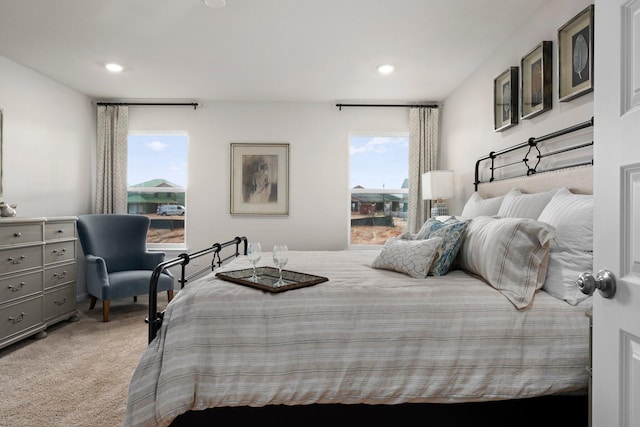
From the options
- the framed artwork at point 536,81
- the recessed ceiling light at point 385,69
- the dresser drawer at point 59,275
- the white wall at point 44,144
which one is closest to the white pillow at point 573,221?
the framed artwork at point 536,81

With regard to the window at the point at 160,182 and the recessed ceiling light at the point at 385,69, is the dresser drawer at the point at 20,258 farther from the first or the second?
the recessed ceiling light at the point at 385,69

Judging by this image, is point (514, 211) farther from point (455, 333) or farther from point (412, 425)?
point (412, 425)

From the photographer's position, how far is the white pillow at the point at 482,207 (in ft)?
8.19

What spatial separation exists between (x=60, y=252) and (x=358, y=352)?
3172 mm

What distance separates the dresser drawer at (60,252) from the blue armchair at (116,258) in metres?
0.16

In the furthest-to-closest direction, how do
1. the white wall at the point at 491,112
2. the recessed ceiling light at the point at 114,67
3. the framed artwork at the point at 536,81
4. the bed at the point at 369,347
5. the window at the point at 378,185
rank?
the window at the point at 378,185, the recessed ceiling light at the point at 114,67, the framed artwork at the point at 536,81, the white wall at the point at 491,112, the bed at the point at 369,347

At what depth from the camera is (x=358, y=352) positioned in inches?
55.2

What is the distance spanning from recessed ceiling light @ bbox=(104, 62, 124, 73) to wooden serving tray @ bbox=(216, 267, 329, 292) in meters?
2.73

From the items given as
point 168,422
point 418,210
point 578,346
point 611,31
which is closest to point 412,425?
point 578,346

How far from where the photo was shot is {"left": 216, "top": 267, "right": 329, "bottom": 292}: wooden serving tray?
1.58 metres

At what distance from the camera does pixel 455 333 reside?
1.42 m

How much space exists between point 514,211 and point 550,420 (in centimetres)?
115

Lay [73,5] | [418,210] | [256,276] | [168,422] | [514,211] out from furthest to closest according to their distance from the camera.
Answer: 1. [418,210]
2. [73,5]
3. [514,211]
4. [256,276]
5. [168,422]

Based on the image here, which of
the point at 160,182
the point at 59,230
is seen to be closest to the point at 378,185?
the point at 160,182
